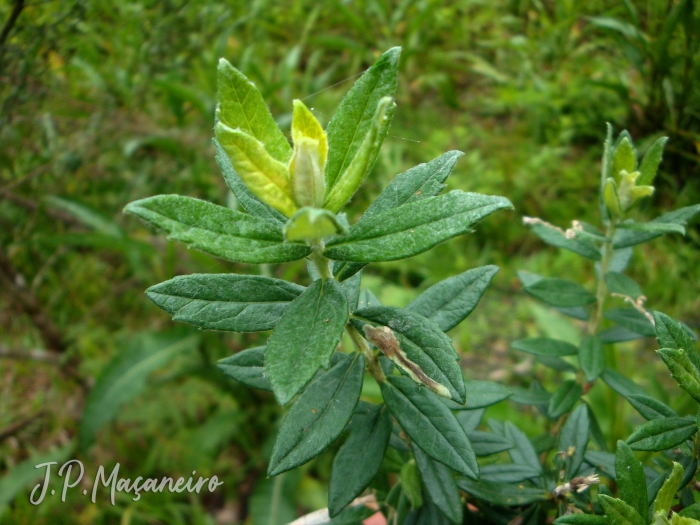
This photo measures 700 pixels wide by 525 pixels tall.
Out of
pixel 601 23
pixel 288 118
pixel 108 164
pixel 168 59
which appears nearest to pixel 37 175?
pixel 108 164

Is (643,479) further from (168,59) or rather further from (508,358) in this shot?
(168,59)

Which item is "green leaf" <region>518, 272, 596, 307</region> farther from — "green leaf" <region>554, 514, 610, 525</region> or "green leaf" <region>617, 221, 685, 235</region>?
"green leaf" <region>554, 514, 610, 525</region>

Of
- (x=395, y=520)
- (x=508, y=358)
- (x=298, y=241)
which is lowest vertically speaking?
(x=508, y=358)

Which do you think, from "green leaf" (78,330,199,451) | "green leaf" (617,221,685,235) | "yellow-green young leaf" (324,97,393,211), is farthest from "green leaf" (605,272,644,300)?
"green leaf" (78,330,199,451)

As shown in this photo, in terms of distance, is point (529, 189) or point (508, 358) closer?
point (508, 358)

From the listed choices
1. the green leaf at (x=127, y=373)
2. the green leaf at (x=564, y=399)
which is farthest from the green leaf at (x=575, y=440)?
the green leaf at (x=127, y=373)

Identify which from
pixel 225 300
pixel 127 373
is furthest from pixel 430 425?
pixel 127 373
